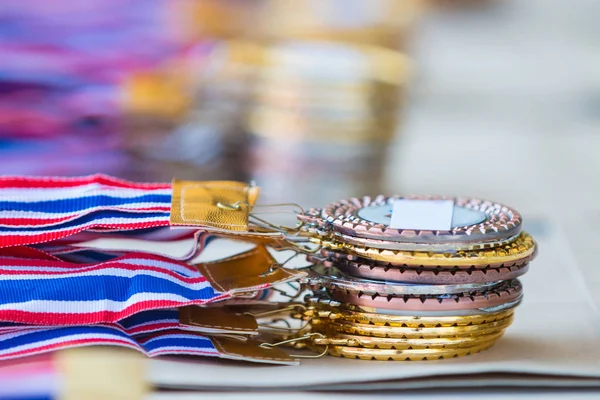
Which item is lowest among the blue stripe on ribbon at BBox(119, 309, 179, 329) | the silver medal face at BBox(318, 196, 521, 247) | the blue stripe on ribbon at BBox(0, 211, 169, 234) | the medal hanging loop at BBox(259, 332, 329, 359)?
the medal hanging loop at BBox(259, 332, 329, 359)

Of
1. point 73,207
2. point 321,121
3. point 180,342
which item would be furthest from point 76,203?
point 321,121

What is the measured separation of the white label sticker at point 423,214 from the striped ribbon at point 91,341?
13 cm

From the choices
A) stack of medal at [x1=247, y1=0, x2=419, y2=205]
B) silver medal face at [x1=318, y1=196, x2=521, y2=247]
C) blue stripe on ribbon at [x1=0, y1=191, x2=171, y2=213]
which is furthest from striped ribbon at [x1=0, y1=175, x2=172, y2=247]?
stack of medal at [x1=247, y1=0, x2=419, y2=205]

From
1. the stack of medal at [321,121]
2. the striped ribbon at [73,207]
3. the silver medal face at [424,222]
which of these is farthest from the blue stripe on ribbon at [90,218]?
the stack of medal at [321,121]

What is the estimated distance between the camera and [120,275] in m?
0.52

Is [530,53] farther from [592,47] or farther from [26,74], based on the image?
[26,74]

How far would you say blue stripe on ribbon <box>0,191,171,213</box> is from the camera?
1.74 feet

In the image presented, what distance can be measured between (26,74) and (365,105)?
41cm

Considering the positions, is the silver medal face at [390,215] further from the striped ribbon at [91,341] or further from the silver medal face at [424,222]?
the striped ribbon at [91,341]

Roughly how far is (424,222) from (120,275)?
0.18 m

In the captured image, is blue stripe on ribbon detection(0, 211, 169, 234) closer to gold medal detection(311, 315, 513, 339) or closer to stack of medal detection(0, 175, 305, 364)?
stack of medal detection(0, 175, 305, 364)

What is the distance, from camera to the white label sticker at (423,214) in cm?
51

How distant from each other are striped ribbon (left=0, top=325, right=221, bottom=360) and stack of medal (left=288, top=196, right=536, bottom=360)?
0.07 m

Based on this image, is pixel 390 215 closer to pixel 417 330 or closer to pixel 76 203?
pixel 417 330
